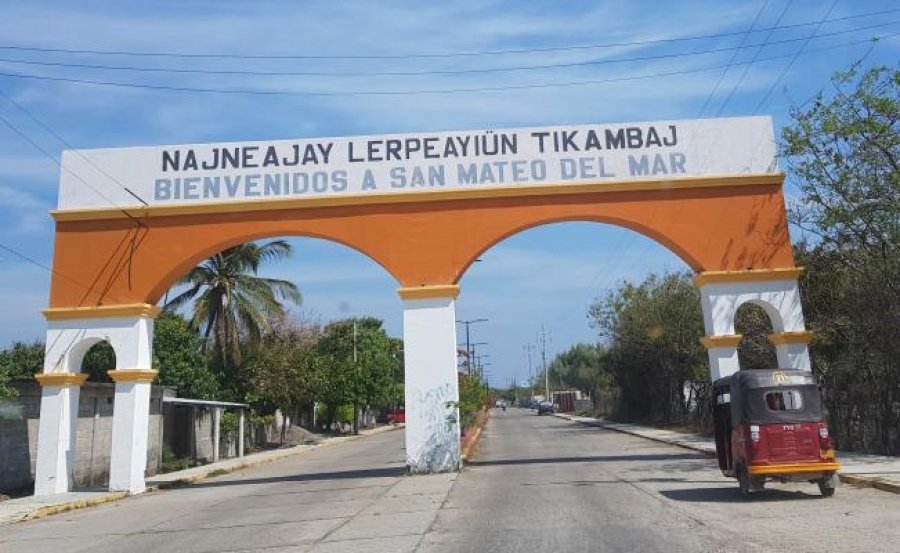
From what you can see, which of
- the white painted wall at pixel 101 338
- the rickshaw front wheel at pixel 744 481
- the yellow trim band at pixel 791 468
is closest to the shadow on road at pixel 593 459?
the rickshaw front wheel at pixel 744 481

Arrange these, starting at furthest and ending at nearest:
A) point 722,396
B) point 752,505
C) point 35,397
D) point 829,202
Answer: point 35,397, point 829,202, point 722,396, point 752,505

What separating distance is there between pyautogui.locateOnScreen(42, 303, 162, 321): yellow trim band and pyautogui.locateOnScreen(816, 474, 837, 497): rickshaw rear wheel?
46.9 ft

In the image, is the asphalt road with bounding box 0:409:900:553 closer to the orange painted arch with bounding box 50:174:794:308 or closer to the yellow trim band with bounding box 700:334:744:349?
the yellow trim band with bounding box 700:334:744:349

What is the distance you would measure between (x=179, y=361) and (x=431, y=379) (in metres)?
15.8

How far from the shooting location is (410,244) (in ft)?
57.3

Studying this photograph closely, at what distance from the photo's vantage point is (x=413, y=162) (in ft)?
58.7

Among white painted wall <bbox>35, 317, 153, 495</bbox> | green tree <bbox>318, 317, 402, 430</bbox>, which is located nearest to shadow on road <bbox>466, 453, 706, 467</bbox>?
white painted wall <bbox>35, 317, 153, 495</bbox>

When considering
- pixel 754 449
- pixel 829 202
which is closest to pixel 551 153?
pixel 829 202

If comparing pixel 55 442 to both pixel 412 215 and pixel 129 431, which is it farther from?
pixel 412 215

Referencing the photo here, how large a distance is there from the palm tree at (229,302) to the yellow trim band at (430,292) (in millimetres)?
18002

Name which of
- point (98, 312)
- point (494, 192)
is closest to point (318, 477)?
point (98, 312)

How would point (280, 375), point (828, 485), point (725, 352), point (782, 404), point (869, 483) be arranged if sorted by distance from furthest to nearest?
point (280, 375), point (725, 352), point (869, 483), point (782, 404), point (828, 485)

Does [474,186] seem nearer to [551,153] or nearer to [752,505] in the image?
[551,153]

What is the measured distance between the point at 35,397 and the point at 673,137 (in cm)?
1698
